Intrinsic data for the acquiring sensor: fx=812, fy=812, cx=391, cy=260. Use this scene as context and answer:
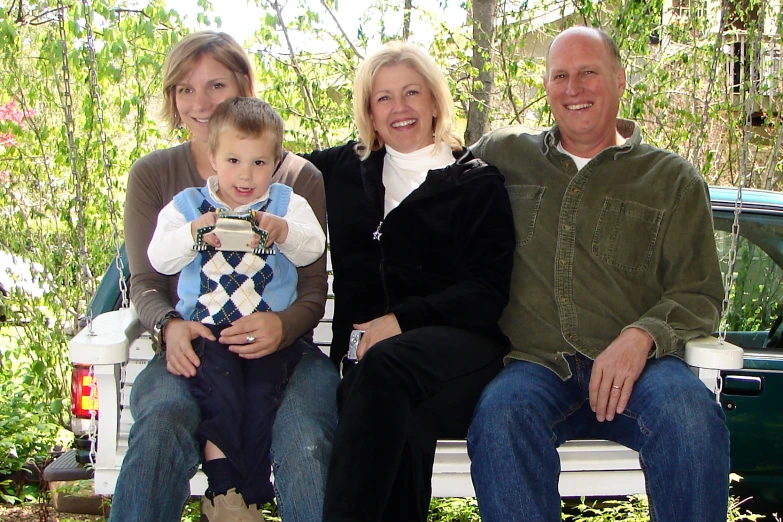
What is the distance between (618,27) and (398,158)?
2.22 metres

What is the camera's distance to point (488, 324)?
8.06 feet

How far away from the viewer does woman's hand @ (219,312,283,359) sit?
7.65 feet

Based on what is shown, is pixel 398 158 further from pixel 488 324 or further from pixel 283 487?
pixel 283 487

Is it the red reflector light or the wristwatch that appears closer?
the wristwatch

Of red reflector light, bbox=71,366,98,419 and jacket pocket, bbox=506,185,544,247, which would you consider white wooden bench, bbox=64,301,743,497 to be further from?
jacket pocket, bbox=506,185,544,247

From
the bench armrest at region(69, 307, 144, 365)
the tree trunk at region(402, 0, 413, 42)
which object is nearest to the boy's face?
the bench armrest at region(69, 307, 144, 365)

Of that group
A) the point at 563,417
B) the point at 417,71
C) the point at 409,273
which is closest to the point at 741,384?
the point at 563,417

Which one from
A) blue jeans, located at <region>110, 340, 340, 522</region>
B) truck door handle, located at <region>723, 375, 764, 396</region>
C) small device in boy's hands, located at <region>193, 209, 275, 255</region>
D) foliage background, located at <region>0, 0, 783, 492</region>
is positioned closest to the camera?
blue jeans, located at <region>110, 340, 340, 522</region>

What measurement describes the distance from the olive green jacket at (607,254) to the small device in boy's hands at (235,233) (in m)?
0.85

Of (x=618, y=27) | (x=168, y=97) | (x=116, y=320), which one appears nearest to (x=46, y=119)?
(x=168, y=97)

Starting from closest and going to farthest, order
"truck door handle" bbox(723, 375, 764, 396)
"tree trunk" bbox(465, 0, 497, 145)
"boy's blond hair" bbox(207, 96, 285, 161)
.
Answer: "boy's blond hair" bbox(207, 96, 285, 161) < "truck door handle" bbox(723, 375, 764, 396) < "tree trunk" bbox(465, 0, 497, 145)

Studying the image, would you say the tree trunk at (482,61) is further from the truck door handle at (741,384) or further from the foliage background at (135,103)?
the truck door handle at (741,384)

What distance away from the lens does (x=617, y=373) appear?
234cm

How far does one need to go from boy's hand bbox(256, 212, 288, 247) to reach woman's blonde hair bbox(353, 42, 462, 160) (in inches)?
19.8
